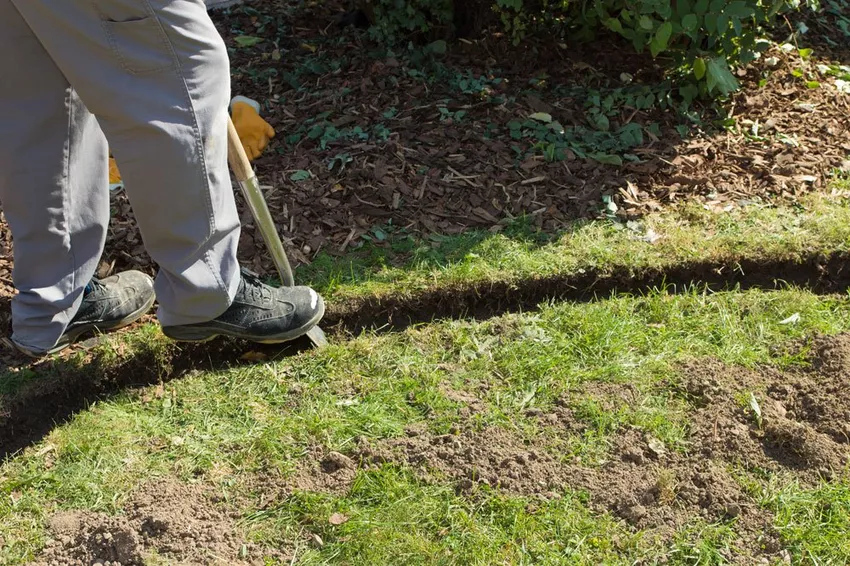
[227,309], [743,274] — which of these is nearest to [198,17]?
[227,309]

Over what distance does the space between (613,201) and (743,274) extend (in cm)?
65

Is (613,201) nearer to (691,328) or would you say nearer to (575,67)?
(691,328)

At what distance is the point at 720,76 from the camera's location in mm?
3947

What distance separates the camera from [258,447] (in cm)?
265

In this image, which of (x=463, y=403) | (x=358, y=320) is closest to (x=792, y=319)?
(x=463, y=403)

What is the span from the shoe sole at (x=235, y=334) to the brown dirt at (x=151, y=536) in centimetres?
56

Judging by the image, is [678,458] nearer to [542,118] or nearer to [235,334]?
[235,334]

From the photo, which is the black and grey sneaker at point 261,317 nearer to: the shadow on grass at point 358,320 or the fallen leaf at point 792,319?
the shadow on grass at point 358,320

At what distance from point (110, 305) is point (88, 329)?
12cm

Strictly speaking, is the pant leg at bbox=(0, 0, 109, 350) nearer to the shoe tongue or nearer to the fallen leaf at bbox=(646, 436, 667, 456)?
the shoe tongue

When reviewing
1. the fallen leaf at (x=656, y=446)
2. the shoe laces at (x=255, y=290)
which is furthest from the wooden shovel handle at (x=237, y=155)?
the fallen leaf at (x=656, y=446)

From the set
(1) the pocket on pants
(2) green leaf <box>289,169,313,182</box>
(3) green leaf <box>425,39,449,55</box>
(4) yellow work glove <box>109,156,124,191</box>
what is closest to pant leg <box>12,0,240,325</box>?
(1) the pocket on pants

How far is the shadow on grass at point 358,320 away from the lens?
Answer: 284 cm

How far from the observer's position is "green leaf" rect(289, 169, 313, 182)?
3.75 metres
